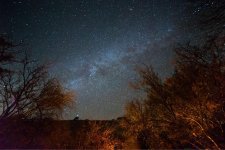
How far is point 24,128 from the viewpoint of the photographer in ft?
77.3

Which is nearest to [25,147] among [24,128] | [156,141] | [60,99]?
[24,128]

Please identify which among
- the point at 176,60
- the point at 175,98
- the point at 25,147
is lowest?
the point at 25,147

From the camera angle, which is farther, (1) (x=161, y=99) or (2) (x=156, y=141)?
(2) (x=156, y=141)

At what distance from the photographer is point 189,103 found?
26.7 metres

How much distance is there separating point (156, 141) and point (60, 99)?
1418 cm

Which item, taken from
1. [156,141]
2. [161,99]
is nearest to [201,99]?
[161,99]

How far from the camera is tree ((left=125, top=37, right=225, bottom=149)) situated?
80.7ft

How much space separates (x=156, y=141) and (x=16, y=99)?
18469mm

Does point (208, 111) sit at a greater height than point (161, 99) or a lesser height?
lesser

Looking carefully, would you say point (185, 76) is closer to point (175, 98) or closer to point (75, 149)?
point (175, 98)

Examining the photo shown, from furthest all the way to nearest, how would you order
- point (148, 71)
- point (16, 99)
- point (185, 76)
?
point (148, 71)
point (185, 76)
point (16, 99)

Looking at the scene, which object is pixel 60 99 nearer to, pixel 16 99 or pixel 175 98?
pixel 16 99

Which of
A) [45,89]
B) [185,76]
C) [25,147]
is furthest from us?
[185,76]

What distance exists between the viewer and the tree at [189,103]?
969 inches
